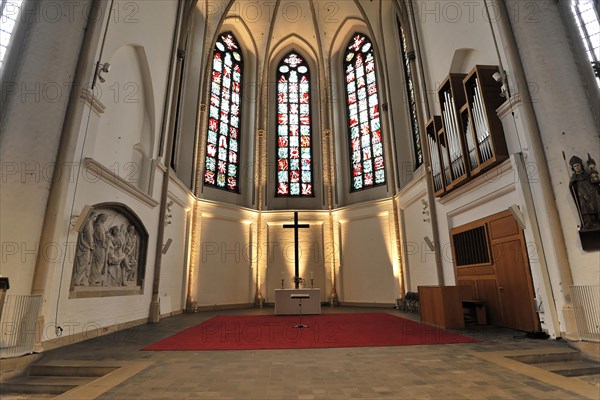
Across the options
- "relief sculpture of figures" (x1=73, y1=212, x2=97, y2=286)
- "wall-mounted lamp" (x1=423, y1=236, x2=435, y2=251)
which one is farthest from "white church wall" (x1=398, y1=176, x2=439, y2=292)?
"relief sculpture of figures" (x1=73, y1=212, x2=97, y2=286)

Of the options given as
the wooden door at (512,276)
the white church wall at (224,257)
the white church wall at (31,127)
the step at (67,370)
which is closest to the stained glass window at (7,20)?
the white church wall at (31,127)

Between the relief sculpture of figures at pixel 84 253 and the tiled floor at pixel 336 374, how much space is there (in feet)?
3.51

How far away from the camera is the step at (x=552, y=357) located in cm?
420

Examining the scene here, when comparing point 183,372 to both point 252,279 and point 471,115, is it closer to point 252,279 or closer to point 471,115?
point 471,115

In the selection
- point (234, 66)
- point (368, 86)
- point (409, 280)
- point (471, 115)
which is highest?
point (234, 66)

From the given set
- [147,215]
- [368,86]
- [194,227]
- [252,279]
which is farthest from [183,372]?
[368,86]

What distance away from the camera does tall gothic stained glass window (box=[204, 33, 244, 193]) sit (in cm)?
1301

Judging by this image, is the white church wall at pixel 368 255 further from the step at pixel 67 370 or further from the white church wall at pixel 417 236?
the step at pixel 67 370

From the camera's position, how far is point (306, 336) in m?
6.02

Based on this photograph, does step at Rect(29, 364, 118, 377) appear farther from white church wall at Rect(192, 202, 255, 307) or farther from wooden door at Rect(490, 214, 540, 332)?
white church wall at Rect(192, 202, 255, 307)

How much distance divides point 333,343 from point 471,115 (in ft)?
16.0

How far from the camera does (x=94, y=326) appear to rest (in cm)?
601

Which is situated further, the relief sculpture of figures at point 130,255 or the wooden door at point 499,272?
the relief sculpture of figures at point 130,255

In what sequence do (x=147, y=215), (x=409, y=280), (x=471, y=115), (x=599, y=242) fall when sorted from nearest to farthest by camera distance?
(x=599, y=242) → (x=471, y=115) → (x=147, y=215) → (x=409, y=280)
